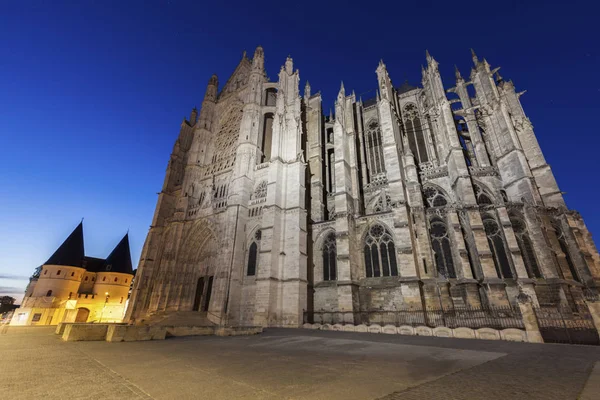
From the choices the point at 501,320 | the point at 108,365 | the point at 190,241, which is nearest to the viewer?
the point at 108,365

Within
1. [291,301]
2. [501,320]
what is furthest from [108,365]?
[501,320]

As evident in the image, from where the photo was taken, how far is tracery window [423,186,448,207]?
57.0 feet

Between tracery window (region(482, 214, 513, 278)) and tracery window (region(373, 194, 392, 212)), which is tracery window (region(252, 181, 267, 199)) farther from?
tracery window (region(482, 214, 513, 278))

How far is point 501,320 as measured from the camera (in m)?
10.6

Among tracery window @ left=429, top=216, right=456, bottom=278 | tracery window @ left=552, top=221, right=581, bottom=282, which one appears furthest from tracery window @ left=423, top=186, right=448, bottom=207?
tracery window @ left=552, top=221, right=581, bottom=282

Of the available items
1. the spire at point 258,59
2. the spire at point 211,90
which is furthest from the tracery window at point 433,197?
the spire at point 211,90

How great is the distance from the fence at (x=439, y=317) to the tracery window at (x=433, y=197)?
7.38 m

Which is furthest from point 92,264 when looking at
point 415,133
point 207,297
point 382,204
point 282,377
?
point 415,133

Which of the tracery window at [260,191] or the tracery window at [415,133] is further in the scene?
the tracery window at [415,133]

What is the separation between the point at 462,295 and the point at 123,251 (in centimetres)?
3505

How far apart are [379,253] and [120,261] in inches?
1179

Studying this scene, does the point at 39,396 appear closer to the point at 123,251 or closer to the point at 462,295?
the point at 462,295

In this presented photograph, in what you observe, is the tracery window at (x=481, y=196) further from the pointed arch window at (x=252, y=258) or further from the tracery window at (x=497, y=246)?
the pointed arch window at (x=252, y=258)

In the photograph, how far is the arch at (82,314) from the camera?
24625 mm
